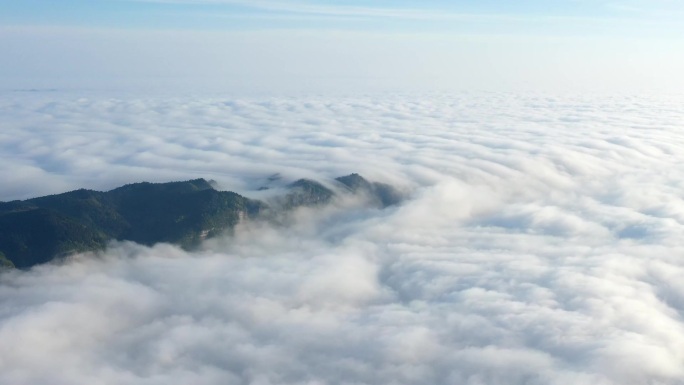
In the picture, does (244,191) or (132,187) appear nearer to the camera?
(132,187)

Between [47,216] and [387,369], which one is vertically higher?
[47,216]

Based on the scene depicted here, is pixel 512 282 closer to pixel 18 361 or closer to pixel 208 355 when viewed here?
pixel 208 355

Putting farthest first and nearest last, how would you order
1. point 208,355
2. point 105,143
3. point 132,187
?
point 105,143, point 132,187, point 208,355

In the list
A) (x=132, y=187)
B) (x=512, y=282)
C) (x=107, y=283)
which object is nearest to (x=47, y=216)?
(x=107, y=283)

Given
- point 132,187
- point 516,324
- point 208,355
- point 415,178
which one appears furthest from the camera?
point 415,178

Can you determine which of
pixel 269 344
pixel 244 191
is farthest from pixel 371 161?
pixel 269 344

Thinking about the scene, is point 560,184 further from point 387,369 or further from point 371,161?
point 387,369

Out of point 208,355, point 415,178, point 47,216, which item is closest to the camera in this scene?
point 208,355
